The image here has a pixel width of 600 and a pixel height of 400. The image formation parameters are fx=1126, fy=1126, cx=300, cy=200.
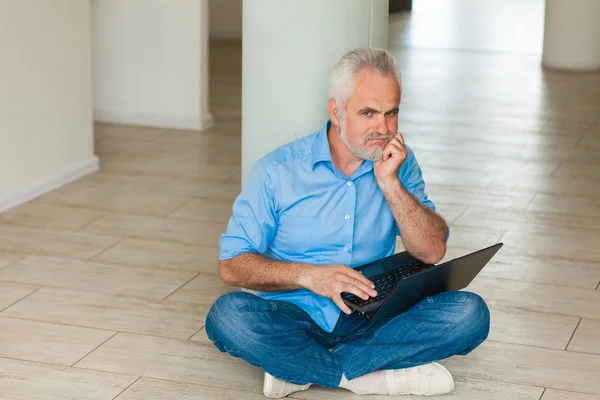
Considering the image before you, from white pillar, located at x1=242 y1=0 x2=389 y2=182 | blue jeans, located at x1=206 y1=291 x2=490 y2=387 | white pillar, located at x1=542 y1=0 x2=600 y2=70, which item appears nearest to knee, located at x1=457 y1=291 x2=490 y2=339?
blue jeans, located at x1=206 y1=291 x2=490 y2=387

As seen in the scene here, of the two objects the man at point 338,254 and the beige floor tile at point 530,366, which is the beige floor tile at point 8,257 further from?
the beige floor tile at point 530,366

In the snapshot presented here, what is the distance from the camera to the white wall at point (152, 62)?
6973 mm

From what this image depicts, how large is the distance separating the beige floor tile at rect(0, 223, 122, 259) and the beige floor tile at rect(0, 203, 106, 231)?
8 cm

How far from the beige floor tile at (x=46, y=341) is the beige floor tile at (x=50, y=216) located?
1192 millimetres

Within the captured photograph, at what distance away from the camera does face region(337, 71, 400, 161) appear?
310cm

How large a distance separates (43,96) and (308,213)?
8.53 feet

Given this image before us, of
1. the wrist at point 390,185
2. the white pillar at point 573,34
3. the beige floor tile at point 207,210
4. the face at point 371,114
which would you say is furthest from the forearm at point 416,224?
the white pillar at point 573,34

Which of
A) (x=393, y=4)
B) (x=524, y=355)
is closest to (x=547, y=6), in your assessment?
(x=393, y=4)

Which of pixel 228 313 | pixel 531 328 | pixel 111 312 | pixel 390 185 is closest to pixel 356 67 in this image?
pixel 390 185

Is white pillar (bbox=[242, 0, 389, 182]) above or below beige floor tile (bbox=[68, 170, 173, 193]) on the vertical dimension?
above

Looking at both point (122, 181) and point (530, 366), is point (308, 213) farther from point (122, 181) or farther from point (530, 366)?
point (122, 181)

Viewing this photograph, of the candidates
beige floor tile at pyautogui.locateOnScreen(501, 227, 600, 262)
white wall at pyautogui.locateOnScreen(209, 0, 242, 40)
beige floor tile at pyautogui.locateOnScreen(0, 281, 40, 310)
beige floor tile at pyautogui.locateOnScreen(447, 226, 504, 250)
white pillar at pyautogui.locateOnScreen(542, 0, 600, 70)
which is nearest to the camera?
beige floor tile at pyautogui.locateOnScreen(0, 281, 40, 310)

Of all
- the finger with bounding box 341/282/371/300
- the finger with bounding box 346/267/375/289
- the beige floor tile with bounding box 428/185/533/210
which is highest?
the finger with bounding box 346/267/375/289

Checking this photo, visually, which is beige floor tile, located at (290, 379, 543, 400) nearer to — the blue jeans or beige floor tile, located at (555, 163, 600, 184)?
the blue jeans
